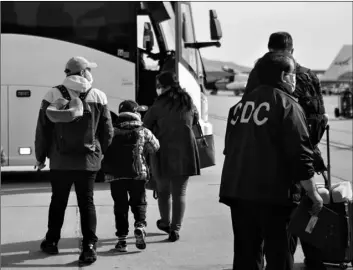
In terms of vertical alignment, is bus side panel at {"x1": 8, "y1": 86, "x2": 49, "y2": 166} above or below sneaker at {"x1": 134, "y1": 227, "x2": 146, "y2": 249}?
above

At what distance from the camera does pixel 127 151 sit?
6.68 m

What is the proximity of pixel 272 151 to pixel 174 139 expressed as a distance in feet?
10.2

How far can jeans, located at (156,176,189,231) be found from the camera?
7.21 m

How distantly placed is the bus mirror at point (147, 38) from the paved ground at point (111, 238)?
2639 mm

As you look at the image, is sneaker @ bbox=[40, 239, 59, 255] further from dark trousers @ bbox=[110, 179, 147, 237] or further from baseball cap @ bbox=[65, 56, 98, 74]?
baseball cap @ bbox=[65, 56, 98, 74]

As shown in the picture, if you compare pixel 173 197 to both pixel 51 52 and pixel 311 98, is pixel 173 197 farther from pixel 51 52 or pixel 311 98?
pixel 51 52

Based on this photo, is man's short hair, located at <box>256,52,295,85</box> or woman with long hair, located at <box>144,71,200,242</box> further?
woman with long hair, located at <box>144,71,200,242</box>

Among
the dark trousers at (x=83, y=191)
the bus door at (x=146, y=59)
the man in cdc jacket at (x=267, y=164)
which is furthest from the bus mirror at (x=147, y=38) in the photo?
Result: the man in cdc jacket at (x=267, y=164)

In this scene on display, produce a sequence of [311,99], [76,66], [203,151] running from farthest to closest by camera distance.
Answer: [203,151], [76,66], [311,99]

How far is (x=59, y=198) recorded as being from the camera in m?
6.55

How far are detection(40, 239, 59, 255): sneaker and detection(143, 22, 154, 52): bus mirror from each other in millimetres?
5780

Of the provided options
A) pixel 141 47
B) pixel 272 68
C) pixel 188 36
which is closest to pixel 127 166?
pixel 272 68

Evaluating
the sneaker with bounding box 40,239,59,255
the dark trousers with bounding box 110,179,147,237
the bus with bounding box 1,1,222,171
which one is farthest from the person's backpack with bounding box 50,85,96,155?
the bus with bounding box 1,1,222,171

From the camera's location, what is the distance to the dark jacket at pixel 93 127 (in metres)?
6.30
